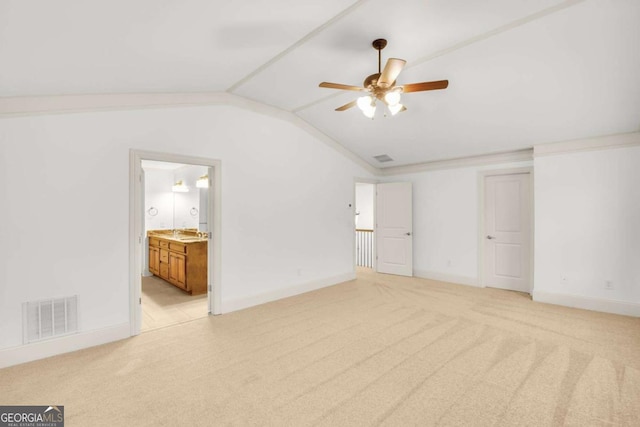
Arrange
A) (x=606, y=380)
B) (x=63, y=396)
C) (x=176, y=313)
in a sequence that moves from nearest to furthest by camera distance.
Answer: (x=63, y=396), (x=606, y=380), (x=176, y=313)

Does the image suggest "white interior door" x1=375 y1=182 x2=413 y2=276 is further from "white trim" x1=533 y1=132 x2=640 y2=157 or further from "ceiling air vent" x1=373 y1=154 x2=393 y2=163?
"white trim" x1=533 y1=132 x2=640 y2=157

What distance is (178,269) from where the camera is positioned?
4992 mm

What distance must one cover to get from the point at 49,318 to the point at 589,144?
271 inches

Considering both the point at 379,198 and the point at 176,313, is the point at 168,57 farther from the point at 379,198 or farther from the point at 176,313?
the point at 379,198

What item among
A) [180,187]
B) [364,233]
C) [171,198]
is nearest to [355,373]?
[364,233]

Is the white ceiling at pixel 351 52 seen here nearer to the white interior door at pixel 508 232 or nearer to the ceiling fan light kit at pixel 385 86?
the ceiling fan light kit at pixel 385 86

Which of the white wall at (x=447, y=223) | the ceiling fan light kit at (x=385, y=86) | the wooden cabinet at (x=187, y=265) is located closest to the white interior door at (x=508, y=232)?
the white wall at (x=447, y=223)

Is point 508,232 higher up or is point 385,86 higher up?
point 385,86

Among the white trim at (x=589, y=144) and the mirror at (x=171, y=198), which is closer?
the white trim at (x=589, y=144)

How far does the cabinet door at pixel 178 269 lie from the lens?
15.8ft

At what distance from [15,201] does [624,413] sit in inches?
202

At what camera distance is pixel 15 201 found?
2656 millimetres

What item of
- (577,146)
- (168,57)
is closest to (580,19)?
(577,146)

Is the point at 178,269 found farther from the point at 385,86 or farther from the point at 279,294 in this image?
the point at 385,86
